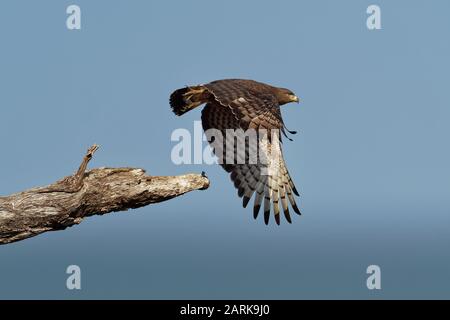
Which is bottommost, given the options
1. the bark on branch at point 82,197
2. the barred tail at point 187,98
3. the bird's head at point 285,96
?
the bark on branch at point 82,197

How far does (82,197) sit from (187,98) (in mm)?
2659

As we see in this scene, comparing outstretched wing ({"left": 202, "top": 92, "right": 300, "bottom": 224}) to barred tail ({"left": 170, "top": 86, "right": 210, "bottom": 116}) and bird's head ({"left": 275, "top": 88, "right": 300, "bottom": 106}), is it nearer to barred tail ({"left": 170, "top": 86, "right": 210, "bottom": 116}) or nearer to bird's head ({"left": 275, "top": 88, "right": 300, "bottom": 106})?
barred tail ({"left": 170, "top": 86, "right": 210, "bottom": 116})

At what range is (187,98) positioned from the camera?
14398 mm

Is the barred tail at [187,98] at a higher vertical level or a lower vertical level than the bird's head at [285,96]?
lower

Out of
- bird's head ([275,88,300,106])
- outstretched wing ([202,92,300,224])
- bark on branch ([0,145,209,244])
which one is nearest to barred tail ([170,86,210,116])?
outstretched wing ([202,92,300,224])

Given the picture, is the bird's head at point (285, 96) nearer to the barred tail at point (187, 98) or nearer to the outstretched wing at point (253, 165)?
the outstretched wing at point (253, 165)

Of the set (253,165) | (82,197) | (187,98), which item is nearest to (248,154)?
(253,165)

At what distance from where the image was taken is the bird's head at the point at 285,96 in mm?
15727

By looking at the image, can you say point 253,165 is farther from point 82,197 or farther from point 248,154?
point 82,197

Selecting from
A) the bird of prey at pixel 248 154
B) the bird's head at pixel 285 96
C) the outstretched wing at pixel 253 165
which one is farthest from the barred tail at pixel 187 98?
the bird's head at pixel 285 96

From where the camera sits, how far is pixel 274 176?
585 inches

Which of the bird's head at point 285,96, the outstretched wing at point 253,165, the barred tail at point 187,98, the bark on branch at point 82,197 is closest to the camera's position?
the bark on branch at point 82,197

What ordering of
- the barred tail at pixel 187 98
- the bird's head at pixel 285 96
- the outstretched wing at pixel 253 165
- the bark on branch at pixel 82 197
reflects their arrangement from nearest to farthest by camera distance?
the bark on branch at pixel 82 197 < the barred tail at pixel 187 98 < the outstretched wing at pixel 253 165 < the bird's head at pixel 285 96

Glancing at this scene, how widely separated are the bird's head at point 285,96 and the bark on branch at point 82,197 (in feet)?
10.3
